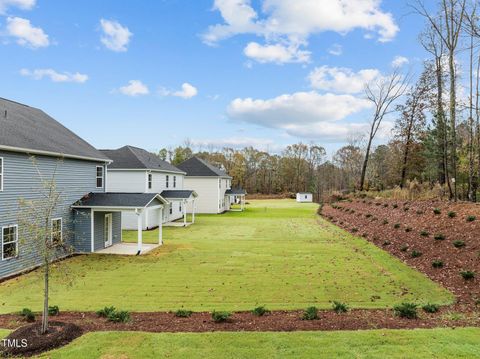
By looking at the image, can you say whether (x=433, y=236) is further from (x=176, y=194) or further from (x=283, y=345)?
(x=176, y=194)

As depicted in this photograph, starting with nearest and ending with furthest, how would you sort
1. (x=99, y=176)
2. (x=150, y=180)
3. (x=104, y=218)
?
(x=104, y=218) < (x=99, y=176) < (x=150, y=180)

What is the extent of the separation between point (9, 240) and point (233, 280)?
8.08m

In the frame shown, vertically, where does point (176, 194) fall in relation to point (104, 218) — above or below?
above

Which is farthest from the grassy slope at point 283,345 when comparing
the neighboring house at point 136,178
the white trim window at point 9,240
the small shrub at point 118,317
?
the neighboring house at point 136,178

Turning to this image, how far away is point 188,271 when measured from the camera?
1257 cm

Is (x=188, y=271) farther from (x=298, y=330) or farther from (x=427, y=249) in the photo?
(x=427, y=249)

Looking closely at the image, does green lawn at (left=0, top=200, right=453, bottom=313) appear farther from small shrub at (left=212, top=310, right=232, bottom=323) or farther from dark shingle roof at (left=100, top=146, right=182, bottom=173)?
dark shingle roof at (left=100, top=146, right=182, bottom=173)

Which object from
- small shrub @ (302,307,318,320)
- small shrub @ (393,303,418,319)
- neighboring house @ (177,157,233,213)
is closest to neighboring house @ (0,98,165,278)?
small shrub @ (302,307,318,320)

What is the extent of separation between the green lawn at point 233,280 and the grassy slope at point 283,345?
228cm

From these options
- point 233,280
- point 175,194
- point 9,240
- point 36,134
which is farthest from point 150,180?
point 233,280

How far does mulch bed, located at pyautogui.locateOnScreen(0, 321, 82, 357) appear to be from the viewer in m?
5.58

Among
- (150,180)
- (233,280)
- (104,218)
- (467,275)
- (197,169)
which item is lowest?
(233,280)

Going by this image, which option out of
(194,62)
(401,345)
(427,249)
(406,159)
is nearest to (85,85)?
(194,62)

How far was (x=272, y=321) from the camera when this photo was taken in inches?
285
